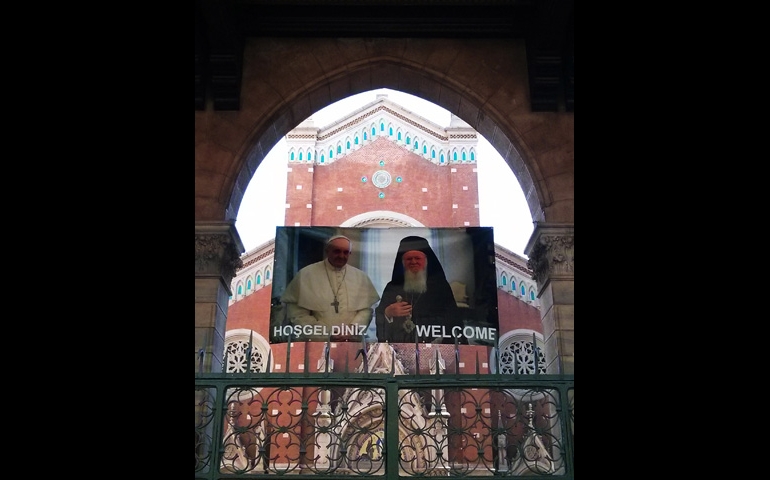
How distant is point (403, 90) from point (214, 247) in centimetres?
305

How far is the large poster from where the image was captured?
8.40 m

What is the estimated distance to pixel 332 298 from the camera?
8656 millimetres

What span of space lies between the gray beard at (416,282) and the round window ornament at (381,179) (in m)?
14.6

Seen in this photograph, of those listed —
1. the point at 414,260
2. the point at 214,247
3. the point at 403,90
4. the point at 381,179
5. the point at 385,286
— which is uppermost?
the point at 381,179

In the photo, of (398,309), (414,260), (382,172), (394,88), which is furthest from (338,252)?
(382,172)

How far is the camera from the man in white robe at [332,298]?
8375mm

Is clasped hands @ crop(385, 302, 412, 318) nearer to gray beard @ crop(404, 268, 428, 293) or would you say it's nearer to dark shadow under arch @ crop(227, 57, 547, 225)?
gray beard @ crop(404, 268, 428, 293)

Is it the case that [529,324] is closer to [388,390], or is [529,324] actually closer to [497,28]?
[497,28]

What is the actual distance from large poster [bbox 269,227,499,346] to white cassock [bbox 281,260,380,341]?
12 mm

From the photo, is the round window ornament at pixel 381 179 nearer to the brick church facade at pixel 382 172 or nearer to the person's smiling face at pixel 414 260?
the brick church facade at pixel 382 172

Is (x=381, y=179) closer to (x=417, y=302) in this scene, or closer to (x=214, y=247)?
(x=417, y=302)

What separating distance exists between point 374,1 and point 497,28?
148 cm
